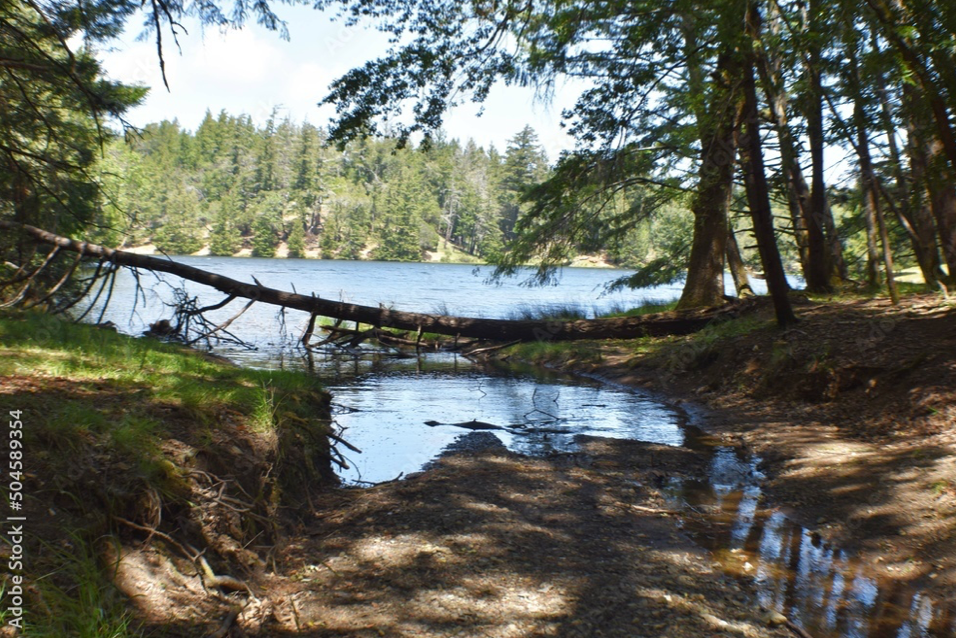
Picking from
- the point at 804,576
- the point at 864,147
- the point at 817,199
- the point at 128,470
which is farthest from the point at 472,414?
the point at 817,199

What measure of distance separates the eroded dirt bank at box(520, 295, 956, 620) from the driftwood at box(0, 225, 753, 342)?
2.61 metres

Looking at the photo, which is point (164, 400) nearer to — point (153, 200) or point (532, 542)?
point (532, 542)

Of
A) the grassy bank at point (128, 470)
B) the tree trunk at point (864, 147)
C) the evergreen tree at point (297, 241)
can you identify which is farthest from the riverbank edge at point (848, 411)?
the evergreen tree at point (297, 241)

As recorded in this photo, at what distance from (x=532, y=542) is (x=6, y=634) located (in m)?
3.11

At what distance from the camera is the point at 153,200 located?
80438 millimetres

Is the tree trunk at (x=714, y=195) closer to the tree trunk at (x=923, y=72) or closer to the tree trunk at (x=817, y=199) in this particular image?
the tree trunk at (x=817, y=199)

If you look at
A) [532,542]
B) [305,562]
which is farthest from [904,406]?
[305,562]

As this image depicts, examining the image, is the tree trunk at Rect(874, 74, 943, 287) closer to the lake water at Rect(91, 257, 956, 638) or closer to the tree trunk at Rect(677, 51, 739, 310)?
the tree trunk at Rect(677, 51, 739, 310)

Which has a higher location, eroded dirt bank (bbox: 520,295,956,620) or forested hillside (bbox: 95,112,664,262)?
forested hillside (bbox: 95,112,664,262)

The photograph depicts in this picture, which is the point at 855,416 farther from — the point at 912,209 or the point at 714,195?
the point at 714,195

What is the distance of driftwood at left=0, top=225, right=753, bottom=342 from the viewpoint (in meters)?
14.2

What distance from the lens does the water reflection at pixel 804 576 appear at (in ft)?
12.4

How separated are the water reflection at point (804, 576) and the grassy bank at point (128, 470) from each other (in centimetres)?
317

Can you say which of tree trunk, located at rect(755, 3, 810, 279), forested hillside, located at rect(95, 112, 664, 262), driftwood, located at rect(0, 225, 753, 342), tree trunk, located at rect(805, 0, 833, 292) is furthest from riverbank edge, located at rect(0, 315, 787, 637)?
forested hillside, located at rect(95, 112, 664, 262)
